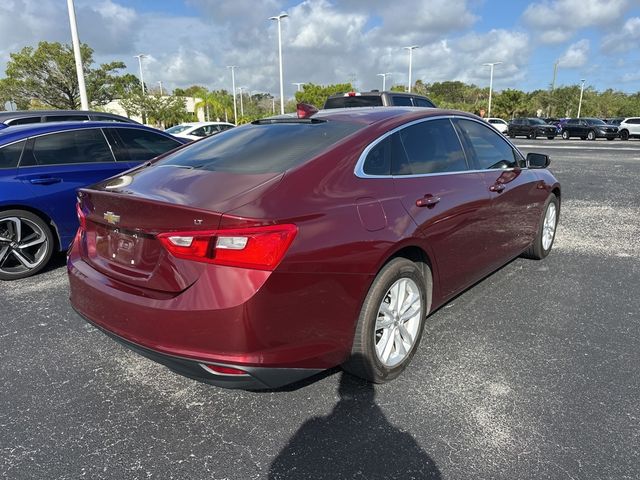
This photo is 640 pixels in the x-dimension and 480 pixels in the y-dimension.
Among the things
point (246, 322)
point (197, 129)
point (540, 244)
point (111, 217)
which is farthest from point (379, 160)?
point (197, 129)

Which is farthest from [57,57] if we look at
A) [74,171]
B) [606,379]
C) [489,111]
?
[489,111]

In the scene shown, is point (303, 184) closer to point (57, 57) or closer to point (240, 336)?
point (240, 336)

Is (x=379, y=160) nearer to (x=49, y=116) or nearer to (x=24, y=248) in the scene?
(x=24, y=248)

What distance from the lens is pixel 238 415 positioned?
A: 8.66 feet

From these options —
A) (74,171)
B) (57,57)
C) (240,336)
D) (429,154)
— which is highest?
(57,57)

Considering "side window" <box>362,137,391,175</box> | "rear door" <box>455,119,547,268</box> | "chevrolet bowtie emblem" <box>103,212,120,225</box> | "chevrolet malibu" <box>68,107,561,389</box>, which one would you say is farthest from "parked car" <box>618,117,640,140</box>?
"chevrolet bowtie emblem" <box>103,212,120,225</box>

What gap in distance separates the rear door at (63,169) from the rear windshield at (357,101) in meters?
5.91

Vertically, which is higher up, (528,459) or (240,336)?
(240,336)

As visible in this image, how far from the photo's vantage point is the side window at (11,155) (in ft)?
15.5

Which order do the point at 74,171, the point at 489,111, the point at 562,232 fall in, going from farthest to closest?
1. the point at 489,111
2. the point at 562,232
3. the point at 74,171

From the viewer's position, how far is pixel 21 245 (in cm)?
486

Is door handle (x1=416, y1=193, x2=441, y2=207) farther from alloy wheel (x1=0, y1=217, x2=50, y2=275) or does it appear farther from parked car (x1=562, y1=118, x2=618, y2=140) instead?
parked car (x1=562, y1=118, x2=618, y2=140)

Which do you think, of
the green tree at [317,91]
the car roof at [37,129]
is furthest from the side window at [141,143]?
the green tree at [317,91]

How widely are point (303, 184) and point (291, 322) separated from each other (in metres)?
0.69
